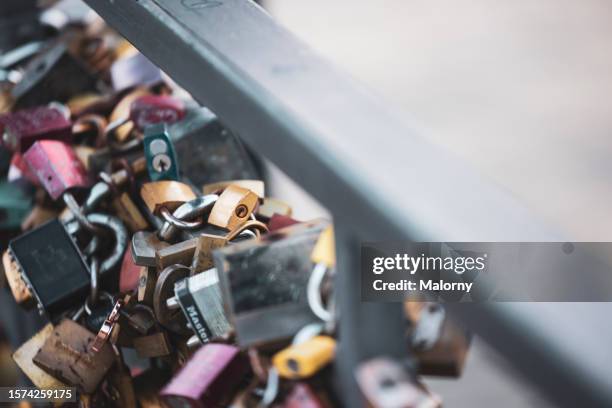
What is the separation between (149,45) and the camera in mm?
871

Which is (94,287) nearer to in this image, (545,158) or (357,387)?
(357,387)

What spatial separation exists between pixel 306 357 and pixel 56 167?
0.73m

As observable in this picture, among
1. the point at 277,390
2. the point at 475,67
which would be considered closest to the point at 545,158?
the point at 475,67

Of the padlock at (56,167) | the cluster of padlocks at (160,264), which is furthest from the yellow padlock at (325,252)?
the padlock at (56,167)

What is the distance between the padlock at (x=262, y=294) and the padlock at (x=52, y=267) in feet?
1.36

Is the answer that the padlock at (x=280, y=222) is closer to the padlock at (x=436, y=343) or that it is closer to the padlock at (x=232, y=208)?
the padlock at (x=232, y=208)

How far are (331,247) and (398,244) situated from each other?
104 mm

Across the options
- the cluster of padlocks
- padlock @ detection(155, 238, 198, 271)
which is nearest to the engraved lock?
the cluster of padlocks

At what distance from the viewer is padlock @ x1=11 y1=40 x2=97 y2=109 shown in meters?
1.69

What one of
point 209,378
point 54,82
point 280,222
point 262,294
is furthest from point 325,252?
point 54,82

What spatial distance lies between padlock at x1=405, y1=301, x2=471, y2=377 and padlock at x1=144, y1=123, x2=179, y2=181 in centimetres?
50

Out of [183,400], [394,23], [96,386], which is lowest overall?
[394,23]

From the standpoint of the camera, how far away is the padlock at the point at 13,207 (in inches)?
56.9

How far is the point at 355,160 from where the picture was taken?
1.94 feet
